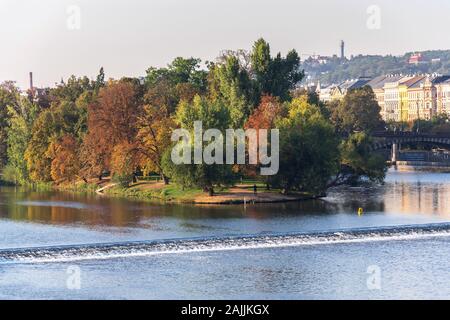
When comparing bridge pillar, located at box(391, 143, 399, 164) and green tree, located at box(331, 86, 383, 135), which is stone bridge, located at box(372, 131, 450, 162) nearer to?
bridge pillar, located at box(391, 143, 399, 164)

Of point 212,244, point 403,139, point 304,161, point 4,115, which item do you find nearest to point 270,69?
point 304,161

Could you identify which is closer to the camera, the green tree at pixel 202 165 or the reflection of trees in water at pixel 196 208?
the reflection of trees in water at pixel 196 208

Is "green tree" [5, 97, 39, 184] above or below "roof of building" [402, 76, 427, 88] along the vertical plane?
below

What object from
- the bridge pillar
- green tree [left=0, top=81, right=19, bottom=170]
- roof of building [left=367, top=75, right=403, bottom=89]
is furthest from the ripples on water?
roof of building [left=367, top=75, right=403, bottom=89]

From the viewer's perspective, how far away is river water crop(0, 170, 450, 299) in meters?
34.7

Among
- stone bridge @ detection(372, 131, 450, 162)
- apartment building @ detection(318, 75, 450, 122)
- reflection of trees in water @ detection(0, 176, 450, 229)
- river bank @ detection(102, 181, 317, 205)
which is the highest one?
apartment building @ detection(318, 75, 450, 122)

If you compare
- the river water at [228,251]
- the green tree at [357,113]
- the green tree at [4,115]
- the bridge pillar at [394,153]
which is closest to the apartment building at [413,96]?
the green tree at [357,113]

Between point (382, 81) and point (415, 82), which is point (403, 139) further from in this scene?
point (382, 81)

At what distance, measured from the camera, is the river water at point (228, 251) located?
1367 inches

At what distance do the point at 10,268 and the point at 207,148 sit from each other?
2551 centimetres

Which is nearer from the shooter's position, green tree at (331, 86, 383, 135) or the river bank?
the river bank

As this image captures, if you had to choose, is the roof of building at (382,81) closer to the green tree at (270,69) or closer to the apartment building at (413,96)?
the apartment building at (413,96)

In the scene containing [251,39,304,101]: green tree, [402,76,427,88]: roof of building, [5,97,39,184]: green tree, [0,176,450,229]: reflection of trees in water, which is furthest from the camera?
[402,76,427,88]: roof of building
